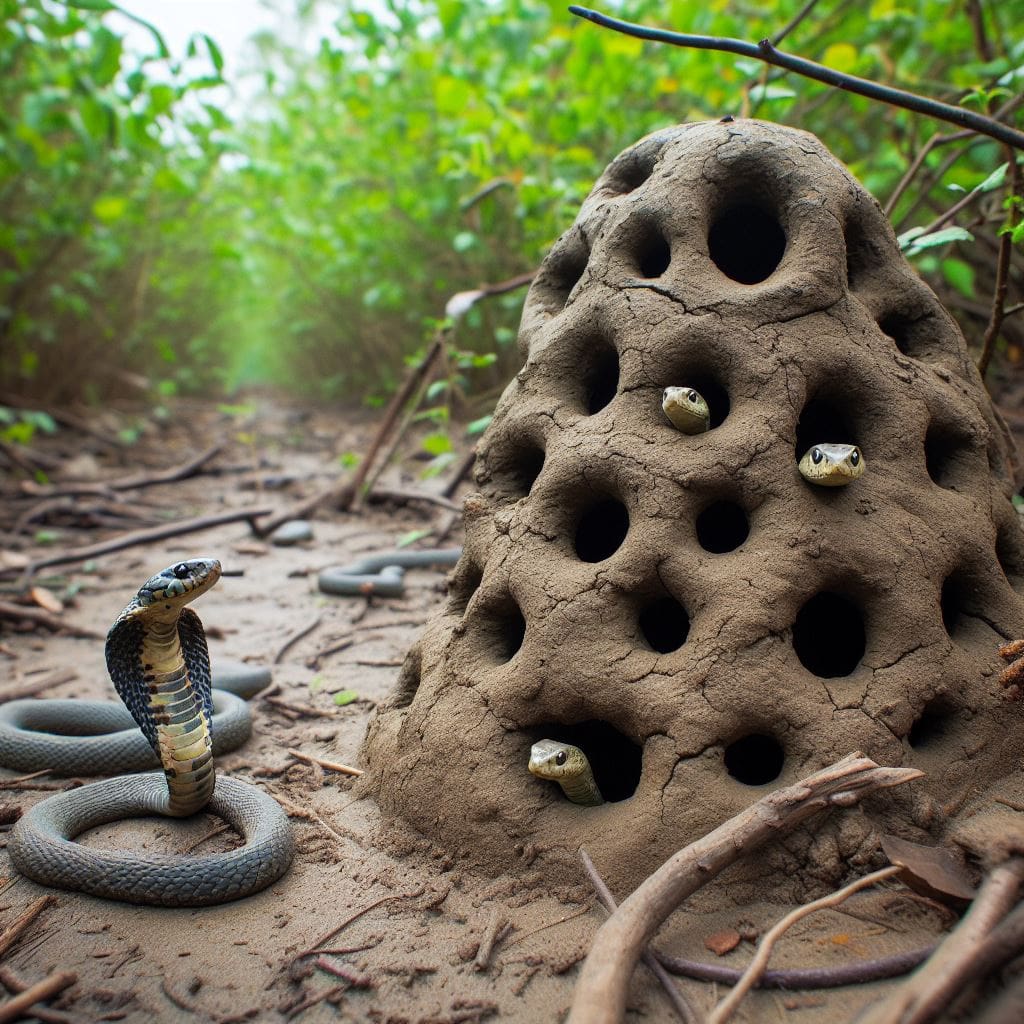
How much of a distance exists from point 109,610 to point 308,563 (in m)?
1.57

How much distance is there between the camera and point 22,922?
2449 millimetres

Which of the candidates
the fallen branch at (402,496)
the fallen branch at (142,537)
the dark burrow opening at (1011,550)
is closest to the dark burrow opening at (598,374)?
the dark burrow opening at (1011,550)

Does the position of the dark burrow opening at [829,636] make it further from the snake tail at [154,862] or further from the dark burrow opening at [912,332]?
the snake tail at [154,862]

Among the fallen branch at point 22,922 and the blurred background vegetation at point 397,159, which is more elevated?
the blurred background vegetation at point 397,159

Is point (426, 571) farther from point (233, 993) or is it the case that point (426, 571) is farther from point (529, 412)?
point (233, 993)

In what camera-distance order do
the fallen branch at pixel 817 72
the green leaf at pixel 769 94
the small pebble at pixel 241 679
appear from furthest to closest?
the small pebble at pixel 241 679, the green leaf at pixel 769 94, the fallen branch at pixel 817 72

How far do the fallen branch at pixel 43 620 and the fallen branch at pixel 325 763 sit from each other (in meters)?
2.35

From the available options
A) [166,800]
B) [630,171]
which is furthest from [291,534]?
[630,171]

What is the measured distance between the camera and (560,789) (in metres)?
2.69

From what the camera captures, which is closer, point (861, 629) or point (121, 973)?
point (121, 973)

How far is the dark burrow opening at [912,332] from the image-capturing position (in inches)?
124

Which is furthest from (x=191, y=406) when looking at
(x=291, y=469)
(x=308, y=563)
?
(x=308, y=563)

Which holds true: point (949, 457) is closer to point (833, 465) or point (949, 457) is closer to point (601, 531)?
point (833, 465)

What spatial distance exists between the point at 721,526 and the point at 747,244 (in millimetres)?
1167
